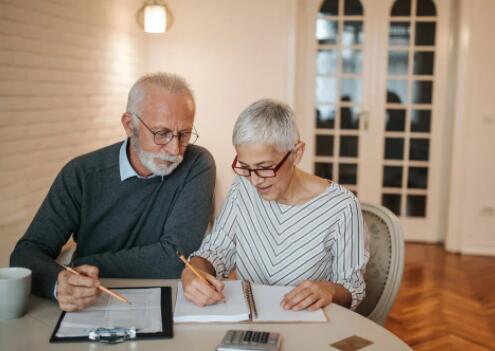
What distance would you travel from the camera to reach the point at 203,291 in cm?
153

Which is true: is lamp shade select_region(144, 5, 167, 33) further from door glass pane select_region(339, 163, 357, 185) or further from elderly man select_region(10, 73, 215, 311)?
elderly man select_region(10, 73, 215, 311)

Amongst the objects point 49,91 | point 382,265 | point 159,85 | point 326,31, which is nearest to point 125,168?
point 159,85

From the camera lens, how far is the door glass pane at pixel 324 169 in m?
5.55

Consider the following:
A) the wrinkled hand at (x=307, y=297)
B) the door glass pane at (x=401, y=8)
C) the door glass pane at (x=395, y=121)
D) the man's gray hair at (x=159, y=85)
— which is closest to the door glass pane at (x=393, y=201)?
the door glass pane at (x=395, y=121)

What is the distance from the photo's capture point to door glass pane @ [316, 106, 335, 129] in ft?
18.1

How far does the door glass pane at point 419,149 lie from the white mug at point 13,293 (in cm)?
444

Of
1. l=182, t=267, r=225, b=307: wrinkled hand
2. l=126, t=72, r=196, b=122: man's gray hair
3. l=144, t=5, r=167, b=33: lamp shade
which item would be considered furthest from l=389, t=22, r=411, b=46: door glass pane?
l=182, t=267, r=225, b=307: wrinkled hand

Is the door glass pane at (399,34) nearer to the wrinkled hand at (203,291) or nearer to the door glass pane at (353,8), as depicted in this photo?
the door glass pane at (353,8)

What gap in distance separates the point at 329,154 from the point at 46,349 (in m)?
4.44

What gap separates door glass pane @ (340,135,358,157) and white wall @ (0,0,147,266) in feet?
6.64

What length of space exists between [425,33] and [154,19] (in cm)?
233

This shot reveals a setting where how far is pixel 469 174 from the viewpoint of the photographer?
5059 mm

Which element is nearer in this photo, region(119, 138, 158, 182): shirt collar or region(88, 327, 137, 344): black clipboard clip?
region(88, 327, 137, 344): black clipboard clip

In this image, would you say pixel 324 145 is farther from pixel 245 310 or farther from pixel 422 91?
pixel 245 310
